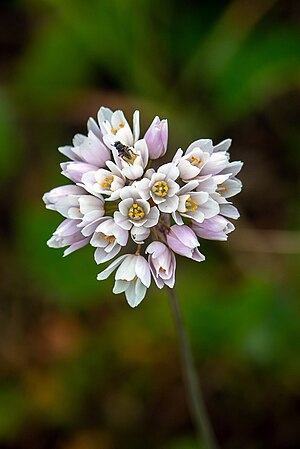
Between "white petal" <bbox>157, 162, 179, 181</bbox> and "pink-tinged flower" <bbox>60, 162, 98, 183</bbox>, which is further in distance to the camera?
"pink-tinged flower" <bbox>60, 162, 98, 183</bbox>

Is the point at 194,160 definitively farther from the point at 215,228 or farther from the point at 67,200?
the point at 67,200

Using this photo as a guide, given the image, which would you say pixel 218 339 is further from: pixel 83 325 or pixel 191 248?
pixel 191 248

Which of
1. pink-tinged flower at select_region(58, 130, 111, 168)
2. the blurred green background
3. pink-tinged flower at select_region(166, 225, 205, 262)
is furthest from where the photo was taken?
the blurred green background

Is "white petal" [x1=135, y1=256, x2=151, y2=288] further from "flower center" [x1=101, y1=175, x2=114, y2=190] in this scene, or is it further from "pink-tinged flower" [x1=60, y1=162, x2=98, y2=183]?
"pink-tinged flower" [x1=60, y1=162, x2=98, y2=183]

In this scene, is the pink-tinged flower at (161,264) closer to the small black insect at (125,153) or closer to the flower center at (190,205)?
the flower center at (190,205)

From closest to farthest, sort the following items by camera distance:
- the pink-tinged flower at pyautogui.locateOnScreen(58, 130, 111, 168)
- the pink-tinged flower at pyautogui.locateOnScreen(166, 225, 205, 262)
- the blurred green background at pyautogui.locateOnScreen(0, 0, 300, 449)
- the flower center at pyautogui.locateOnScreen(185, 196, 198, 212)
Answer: the pink-tinged flower at pyautogui.locateOnScreen(166, 225, 205, 262) → the flower center at pyautogui.locateOnScreen(185, 196, 198, 212) → the pink-tinged flower at pyautogui.locateOnScreen(58, 130, 111, 168) → the blurred green background at pyautogui.locateOnScreen(0, 0, 300, 449)

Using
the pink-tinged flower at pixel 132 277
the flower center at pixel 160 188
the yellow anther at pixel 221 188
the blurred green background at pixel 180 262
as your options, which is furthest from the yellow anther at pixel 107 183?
the blurred green background at pixel 180 262

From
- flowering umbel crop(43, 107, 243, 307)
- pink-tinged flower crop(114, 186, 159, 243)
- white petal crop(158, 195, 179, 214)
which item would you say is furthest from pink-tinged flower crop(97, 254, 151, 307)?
white petal crop(158, 195, 179, 214)
